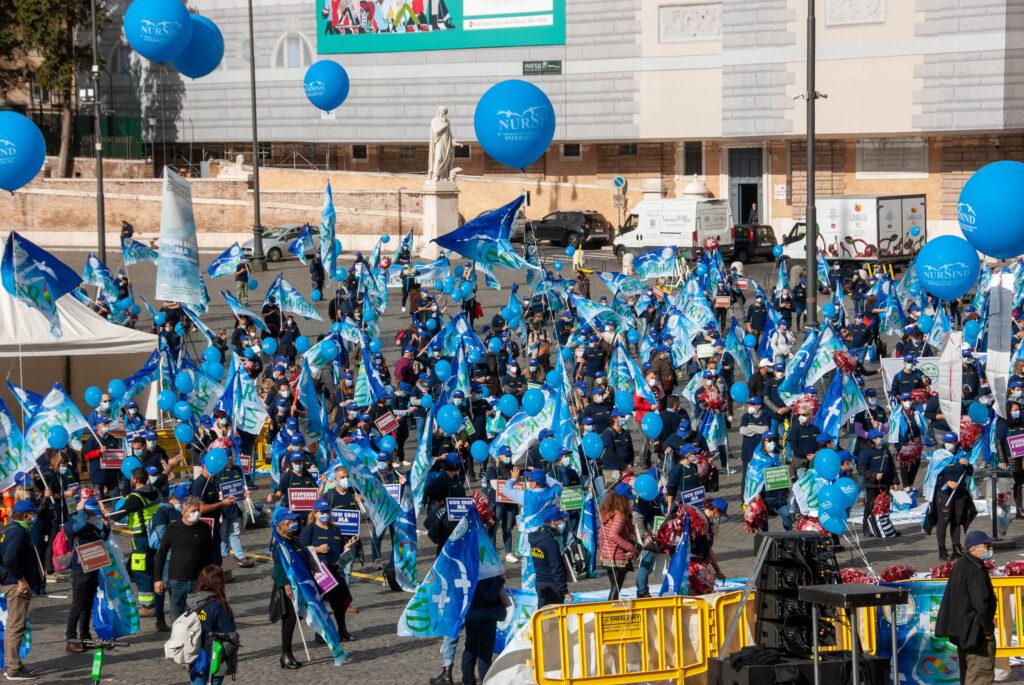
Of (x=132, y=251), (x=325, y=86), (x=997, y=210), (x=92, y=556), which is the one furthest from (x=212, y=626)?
(x=325, y=86)

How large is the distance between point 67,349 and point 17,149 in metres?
3.27

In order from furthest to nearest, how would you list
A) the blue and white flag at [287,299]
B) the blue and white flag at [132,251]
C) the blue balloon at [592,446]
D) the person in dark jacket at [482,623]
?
the blue and white flag at [132,251] → the blue and white flag at [287,299] → the blue balloon at [592,446] → the person in dark jacket at [482,623]

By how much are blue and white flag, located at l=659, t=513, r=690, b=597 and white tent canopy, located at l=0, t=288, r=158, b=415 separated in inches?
405

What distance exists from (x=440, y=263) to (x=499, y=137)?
343 inches

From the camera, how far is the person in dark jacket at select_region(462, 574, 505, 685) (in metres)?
11.9

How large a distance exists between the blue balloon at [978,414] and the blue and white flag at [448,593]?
8161 millimetres

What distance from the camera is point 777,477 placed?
53.0ft

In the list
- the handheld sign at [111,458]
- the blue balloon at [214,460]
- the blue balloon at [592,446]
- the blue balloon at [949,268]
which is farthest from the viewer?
the blue balloon at [949,268]

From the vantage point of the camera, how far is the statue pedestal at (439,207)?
146ft

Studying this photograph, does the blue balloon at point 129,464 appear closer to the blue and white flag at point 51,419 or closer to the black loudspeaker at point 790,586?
the blue and white flag at point 51,419

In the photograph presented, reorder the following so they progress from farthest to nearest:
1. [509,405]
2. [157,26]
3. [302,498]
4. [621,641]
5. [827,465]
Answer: [157,26], [509,405], [827,465], [302,498], [621,641]

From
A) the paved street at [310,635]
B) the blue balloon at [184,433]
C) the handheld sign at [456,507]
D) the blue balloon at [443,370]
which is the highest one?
the blue balloon at [443,370]

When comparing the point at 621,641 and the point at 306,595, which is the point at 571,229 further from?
the point at 621,641

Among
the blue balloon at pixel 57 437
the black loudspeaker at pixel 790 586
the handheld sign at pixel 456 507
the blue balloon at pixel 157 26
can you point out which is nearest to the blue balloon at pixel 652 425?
the handheld sign at pixel 456 507
